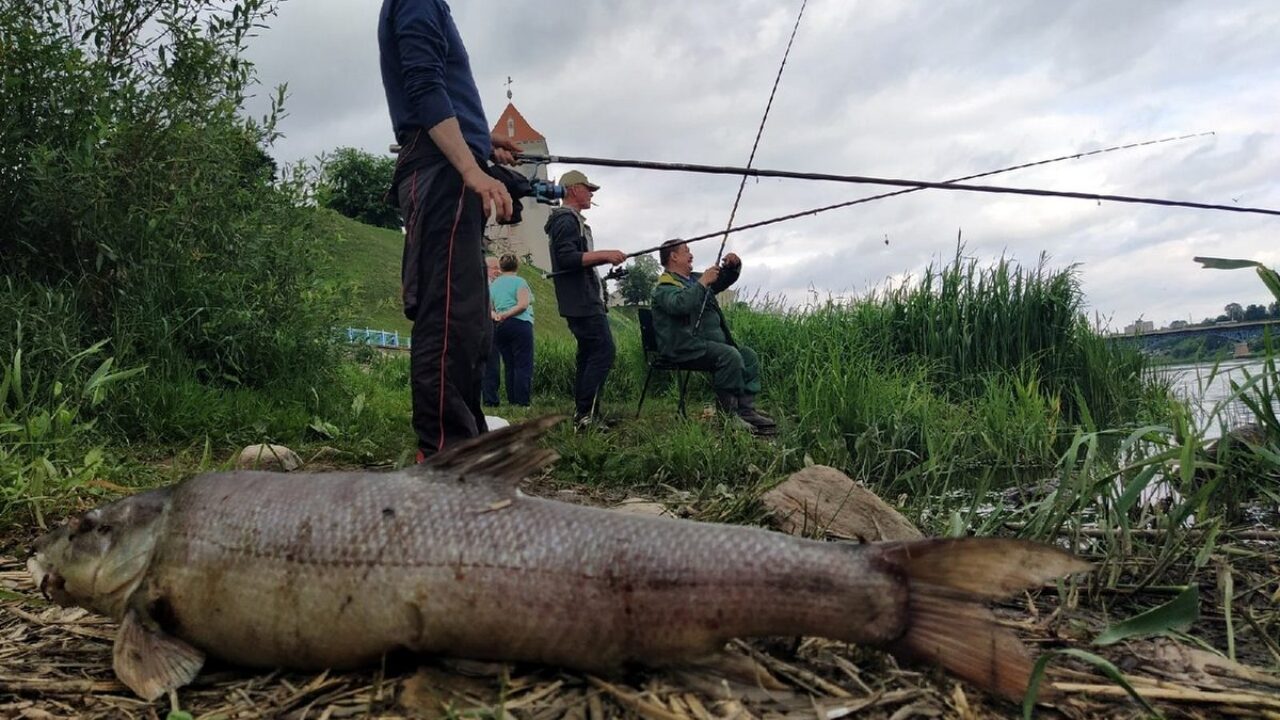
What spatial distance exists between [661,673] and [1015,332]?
8954mm

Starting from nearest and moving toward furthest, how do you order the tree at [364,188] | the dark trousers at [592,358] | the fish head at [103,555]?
the fish head at [103,555], the dark trousers at [592,358], the tree at [364,188]

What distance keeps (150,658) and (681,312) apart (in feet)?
22.7

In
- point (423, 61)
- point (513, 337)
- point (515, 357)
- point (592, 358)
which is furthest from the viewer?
point (515, 357)

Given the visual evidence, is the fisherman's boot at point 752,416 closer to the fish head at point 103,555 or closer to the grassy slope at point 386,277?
the fish head at point 103,555

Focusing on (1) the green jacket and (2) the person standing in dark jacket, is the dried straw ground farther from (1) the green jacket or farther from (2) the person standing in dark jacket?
(1) the green jacket

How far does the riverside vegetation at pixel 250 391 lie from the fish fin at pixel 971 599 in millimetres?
1153

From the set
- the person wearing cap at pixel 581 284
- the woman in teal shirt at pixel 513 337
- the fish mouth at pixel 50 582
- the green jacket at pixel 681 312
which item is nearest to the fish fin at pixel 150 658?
the fish mouth at pixel 50 582

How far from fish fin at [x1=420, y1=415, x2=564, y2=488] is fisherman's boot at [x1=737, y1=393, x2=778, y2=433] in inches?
243

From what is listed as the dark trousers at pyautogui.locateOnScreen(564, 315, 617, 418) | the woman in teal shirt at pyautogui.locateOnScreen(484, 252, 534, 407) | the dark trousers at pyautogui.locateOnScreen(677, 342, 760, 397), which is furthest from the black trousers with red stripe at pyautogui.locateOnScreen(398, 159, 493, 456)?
the woman in teal shirt at pyautogui.locateOnScreen(484, 252, 534, 407)

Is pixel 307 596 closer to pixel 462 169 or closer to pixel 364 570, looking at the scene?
pixel 364 570

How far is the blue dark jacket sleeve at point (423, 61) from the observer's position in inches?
158

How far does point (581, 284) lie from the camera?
8.62m

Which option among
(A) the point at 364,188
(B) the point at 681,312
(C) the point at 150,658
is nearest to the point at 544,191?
(B) the point at 681,312

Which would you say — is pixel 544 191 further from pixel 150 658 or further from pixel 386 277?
pixel 386 277
